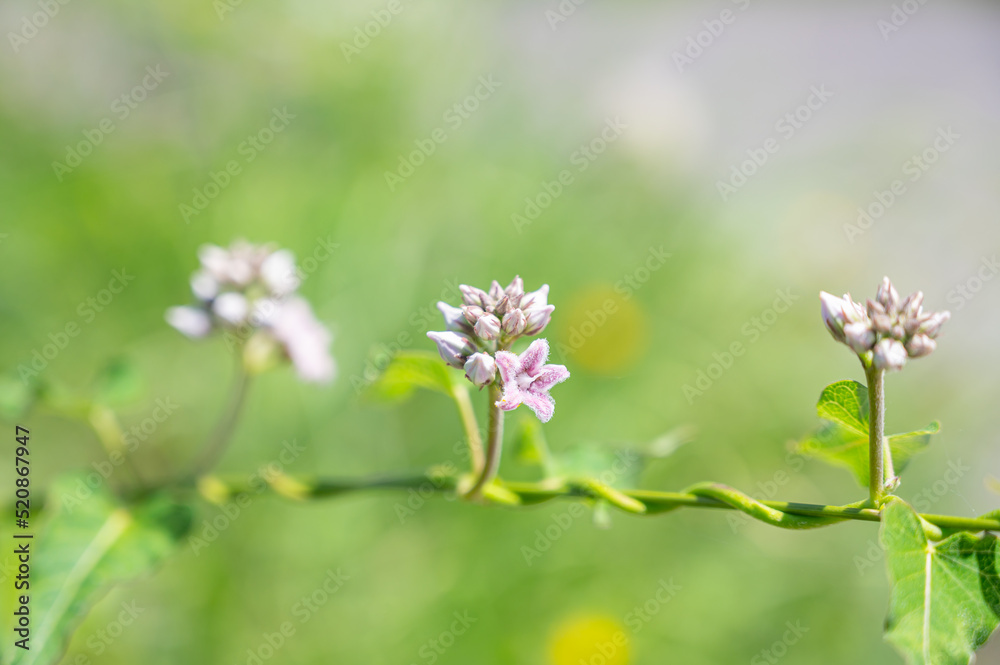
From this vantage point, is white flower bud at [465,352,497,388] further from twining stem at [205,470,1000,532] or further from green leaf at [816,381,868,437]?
green leaf at [816,381,868,437]

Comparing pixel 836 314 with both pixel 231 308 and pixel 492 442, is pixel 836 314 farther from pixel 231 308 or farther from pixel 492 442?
pixel 231 308

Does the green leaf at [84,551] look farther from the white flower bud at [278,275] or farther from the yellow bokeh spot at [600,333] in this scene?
the yellow bokeh spot at [600,333]

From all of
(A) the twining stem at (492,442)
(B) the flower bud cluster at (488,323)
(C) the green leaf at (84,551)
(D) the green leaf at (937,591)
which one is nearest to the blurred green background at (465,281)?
(C) the green leaf at (84,551)

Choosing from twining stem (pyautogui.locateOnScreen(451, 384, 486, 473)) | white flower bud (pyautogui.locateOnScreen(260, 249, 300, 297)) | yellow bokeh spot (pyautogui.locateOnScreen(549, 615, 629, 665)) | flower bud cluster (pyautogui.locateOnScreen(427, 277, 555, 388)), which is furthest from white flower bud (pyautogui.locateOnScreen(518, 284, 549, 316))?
yellow bokeh spot (pyautogui.locateOnScreen(549, 615, 629, 665))

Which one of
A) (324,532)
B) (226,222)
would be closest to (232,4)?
(226,222)

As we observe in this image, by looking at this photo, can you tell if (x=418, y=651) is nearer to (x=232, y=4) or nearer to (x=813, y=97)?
(x=232, y=4)

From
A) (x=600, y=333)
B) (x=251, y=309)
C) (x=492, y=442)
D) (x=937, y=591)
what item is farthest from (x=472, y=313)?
(x=600, y=333)
